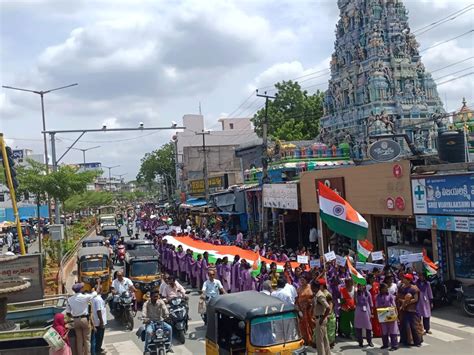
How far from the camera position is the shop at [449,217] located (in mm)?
16484

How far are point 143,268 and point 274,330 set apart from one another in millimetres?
10344

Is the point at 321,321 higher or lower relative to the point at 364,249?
lower

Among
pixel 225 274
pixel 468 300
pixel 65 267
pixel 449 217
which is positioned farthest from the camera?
pixel 65 267

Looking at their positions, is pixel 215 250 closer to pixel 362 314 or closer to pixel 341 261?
pixel 341 261

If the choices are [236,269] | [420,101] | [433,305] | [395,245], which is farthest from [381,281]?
[420,101]

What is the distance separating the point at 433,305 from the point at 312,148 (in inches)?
805

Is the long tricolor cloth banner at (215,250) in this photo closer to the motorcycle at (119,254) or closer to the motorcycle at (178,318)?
the motorcycle at (119,254)

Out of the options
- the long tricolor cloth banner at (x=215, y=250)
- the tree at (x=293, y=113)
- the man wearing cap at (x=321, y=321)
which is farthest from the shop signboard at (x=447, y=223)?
the tree at (x=293, y=113)

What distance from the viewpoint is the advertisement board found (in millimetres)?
14867

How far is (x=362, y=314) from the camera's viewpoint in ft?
40.0

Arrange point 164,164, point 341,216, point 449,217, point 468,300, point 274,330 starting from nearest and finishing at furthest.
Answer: point 274,330
point 341,216
point 468,300
point 449,217
point 164,164

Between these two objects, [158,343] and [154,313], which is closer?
[158,343]

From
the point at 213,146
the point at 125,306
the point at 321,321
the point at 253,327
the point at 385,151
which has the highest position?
the point at 213,146

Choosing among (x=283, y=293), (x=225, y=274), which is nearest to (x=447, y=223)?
(x=225, y=274)
